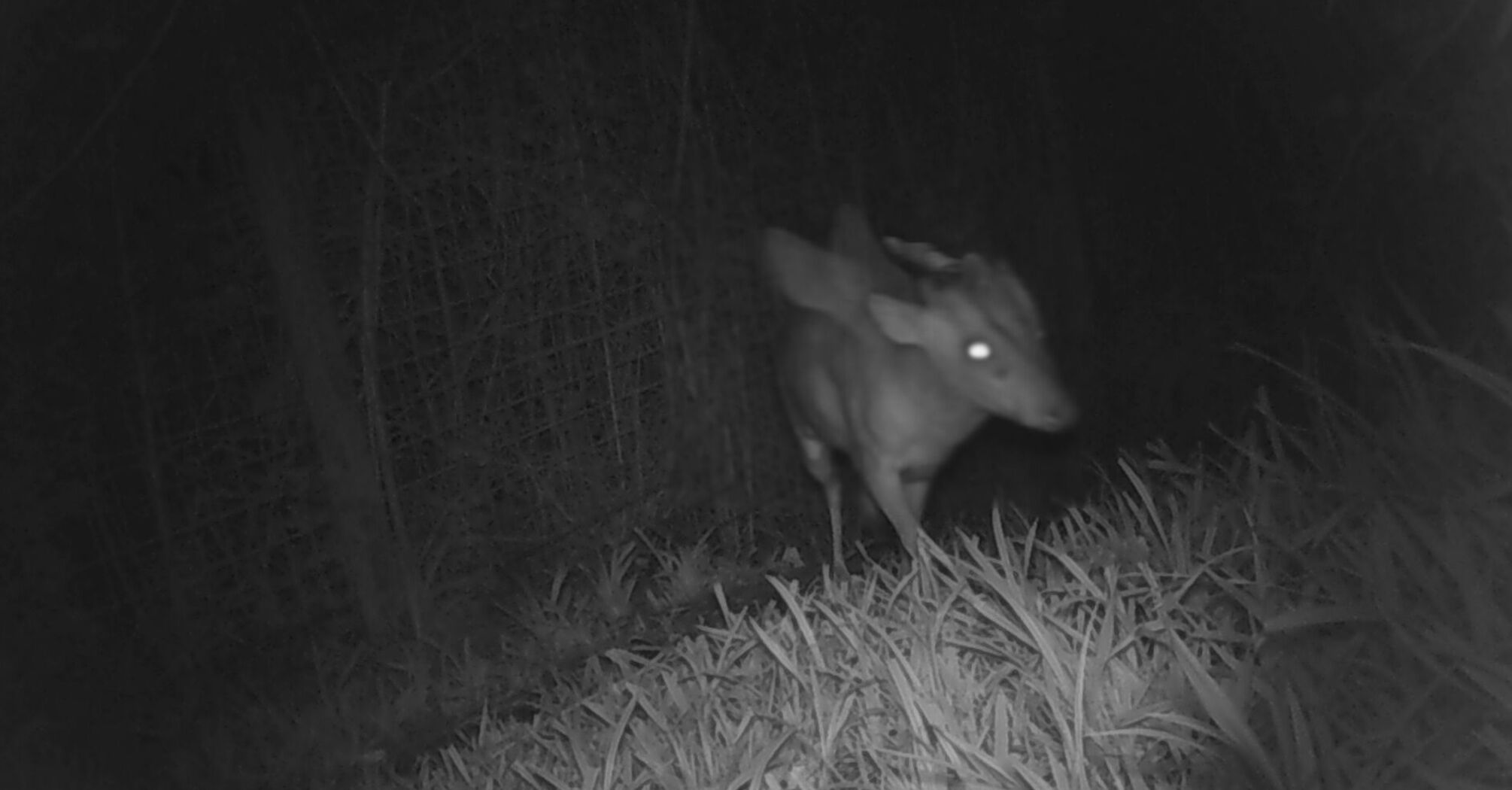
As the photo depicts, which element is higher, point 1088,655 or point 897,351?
point 897,351

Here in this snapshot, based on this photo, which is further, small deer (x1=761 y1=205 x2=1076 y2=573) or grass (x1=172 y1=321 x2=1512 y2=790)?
small deer (x1=761 y1=205 x2=1076 y2=573)

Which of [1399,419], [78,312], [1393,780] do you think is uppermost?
[78,312]

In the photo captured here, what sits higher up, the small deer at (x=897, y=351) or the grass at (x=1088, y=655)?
the small deer at (x=897, y=351)

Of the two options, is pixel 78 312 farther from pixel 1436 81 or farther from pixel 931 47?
pixel 1436 81

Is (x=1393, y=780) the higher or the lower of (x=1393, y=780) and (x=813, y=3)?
the lower

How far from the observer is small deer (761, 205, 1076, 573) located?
65 cm

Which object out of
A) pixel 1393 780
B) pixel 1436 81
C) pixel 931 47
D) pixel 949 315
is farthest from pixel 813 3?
pixel 1393 780

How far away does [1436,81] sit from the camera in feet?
1.70

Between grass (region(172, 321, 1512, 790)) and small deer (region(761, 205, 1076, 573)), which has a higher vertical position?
small deer (region(761, 205, 1076, 573))

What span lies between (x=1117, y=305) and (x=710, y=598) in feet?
0.85

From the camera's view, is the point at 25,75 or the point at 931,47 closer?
the point at 25,75

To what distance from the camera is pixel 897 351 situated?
677 mm

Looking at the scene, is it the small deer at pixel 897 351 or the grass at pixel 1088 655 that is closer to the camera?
the grass at pixel 1088 655

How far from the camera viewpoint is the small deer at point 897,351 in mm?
651
